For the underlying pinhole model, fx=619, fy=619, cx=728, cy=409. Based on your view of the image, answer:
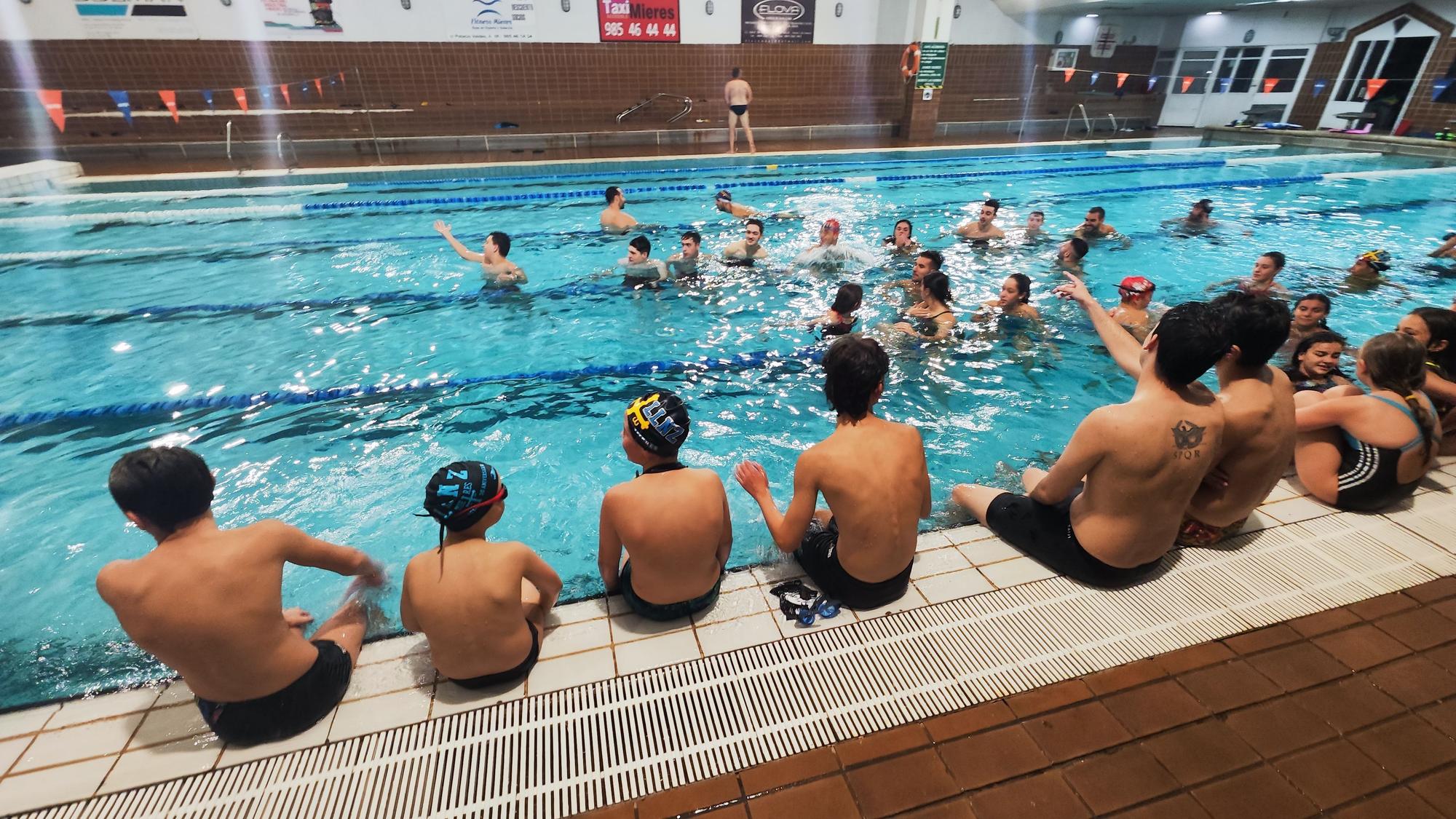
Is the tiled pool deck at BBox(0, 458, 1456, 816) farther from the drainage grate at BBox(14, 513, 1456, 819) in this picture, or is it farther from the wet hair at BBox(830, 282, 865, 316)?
the wet hair at BBox(830, 282, 865, 316)

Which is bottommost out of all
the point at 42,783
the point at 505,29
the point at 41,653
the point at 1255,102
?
the point at 41,653

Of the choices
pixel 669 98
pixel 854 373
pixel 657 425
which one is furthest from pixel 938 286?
pixel 669 98

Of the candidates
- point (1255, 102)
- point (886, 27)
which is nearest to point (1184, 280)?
point (886, 27)

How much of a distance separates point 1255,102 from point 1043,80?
19.8 ft

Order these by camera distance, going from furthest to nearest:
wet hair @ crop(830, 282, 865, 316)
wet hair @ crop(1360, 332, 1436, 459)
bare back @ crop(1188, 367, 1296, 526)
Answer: wet hair @ crop(830, 282, 865, 316), wet hair @ crop(1360, 332, 1436, 459), bare back @ crop(1188, 367, 1296, 526)

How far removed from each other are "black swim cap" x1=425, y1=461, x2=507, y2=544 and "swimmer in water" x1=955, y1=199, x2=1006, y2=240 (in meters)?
7.28

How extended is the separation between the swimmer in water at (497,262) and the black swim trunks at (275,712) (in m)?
5.00

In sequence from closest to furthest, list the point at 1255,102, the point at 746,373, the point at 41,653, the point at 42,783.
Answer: the point at 42,783
the point at 41,653
the point at 746,373
the point at 1255,102

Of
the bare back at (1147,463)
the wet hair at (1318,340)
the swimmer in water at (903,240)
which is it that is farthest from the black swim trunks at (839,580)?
the swimmer in water at (903,240)

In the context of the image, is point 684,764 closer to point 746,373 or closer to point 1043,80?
point 746,373

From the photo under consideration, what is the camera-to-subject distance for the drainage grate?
5.63 feet

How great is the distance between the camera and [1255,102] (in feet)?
57.7

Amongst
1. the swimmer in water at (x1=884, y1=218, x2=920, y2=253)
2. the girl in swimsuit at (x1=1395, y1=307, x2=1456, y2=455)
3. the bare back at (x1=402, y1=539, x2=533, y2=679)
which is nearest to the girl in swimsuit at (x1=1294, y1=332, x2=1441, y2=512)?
the girl in swimsuit at (x1=1395, y1=307, x2=1456, y2=455)

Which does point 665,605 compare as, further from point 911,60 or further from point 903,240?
point 911,60
